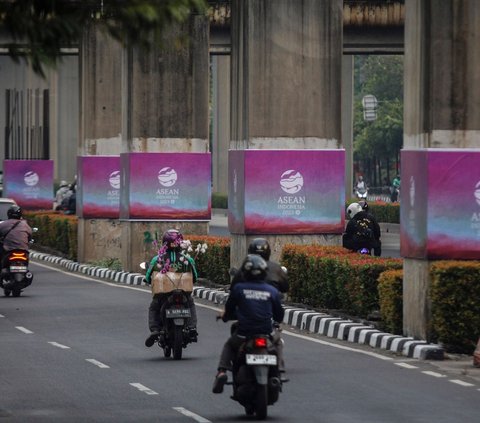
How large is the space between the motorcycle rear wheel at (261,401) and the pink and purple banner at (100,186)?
27.3 m

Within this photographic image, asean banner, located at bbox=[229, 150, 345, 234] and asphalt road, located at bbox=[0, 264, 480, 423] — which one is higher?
asean banner, located at bbox=[229, 150, 345, 234]

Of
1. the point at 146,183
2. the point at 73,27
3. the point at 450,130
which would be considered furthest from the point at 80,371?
the point at 146,183

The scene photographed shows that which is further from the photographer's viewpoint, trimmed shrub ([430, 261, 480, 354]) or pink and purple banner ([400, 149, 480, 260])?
pink and purple banner ([400, 149, 480, 260])

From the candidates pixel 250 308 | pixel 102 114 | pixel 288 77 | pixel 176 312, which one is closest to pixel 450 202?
pixel 176 312

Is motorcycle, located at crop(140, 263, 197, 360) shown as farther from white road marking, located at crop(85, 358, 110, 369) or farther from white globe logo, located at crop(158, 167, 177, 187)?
white globe logo, located at crop(158, 167, 177, 187)

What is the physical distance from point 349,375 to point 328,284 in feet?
23.2

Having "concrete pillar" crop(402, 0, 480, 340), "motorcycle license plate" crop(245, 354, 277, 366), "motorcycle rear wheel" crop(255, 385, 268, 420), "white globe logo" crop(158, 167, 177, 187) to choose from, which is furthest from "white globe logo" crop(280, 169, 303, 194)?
"motorcycle rear wheel" crop(255, 385, 268, 420)

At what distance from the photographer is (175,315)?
20.2 meters

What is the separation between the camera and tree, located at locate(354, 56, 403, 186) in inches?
4092

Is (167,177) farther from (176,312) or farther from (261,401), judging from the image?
(261,401)

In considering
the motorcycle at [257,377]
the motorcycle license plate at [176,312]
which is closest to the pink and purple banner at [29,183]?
the motorcycle license plate at [176,312]

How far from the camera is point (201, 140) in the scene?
36.8 metres

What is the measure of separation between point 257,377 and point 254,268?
1.16 meters

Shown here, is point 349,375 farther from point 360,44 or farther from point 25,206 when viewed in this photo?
point 25,206
